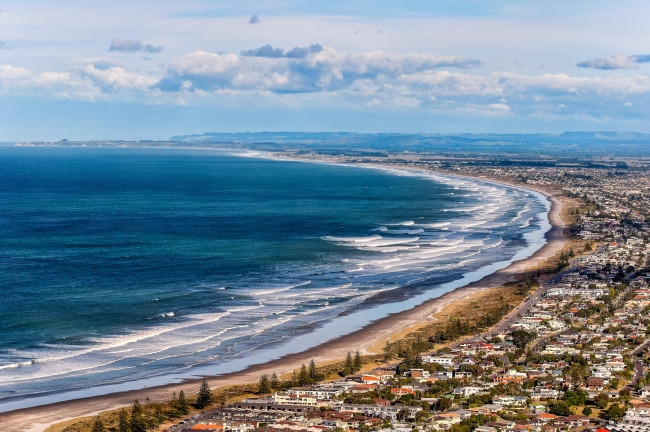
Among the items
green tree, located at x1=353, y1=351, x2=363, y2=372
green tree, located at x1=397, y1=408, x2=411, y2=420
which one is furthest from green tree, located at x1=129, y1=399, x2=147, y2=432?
green tree, located at x1=353, y1=351, x2=363, y2=372

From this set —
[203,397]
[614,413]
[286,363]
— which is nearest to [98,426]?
[203,397]

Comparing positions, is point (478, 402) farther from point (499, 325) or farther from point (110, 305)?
point (110, 305)

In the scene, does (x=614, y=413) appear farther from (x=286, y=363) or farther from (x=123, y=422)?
(x=123, y=422)

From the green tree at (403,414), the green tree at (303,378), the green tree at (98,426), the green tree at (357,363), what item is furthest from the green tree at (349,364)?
the green tree at (98,426)

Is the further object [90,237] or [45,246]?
[90,237]

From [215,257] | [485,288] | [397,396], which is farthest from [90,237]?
[397,396]

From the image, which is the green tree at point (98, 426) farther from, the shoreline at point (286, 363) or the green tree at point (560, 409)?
the green tree at point (560, 409)
